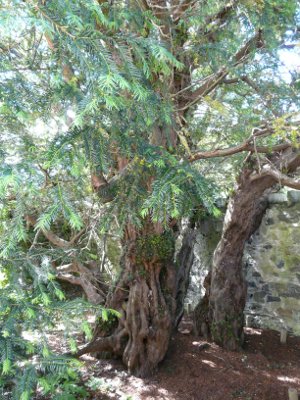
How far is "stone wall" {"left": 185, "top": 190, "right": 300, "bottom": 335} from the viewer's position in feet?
16.4

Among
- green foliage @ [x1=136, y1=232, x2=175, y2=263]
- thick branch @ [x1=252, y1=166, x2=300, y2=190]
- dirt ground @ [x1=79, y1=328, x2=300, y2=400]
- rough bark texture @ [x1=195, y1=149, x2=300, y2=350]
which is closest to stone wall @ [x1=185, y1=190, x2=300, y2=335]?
dirt ground @ [x1=79, y1=328, x2=300, y2=400]

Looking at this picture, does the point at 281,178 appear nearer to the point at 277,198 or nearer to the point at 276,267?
the point at 277,198

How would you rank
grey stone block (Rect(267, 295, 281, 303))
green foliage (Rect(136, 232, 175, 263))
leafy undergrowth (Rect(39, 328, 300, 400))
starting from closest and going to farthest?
leafy undergrowth (Rect(39, 328, 300, 400)), green foliage (Rect(136, 232, 175, 263)), grey stone block (Rect(267, 295, 281, 303))

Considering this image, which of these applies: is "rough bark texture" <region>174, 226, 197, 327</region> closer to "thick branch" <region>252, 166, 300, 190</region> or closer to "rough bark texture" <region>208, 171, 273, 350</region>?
"rough bark texture" <region>208, 171, 273, 350</region>

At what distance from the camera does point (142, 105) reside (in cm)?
228

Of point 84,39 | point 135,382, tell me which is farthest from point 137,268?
point 84,39

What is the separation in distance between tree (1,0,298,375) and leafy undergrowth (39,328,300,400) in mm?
212

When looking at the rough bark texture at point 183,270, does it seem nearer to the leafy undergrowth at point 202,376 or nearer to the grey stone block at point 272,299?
the leafy undergrowth at point 202,376

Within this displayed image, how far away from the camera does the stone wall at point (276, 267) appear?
501 centimetres

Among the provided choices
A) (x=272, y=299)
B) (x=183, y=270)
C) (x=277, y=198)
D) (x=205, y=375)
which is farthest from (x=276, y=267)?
(x=205, y=375)

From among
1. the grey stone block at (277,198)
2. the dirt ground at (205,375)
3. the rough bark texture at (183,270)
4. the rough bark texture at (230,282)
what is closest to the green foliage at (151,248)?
the rough bark texture at (183,270)

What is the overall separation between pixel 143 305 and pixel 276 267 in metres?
2.31

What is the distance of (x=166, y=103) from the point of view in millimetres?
2441

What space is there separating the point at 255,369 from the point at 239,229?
1507mm
